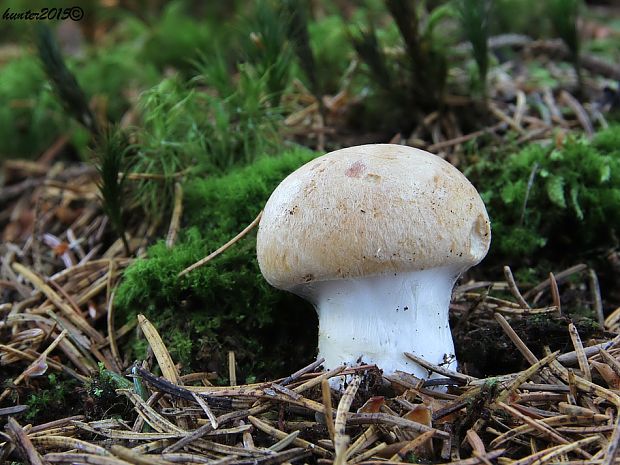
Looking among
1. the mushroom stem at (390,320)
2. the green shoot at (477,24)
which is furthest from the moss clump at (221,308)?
the green shoot at (477,24)

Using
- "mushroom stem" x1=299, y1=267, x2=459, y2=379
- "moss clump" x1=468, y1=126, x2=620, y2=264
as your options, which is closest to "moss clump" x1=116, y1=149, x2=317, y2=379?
"mushroom stem" x1=299, y1=267, x2=459, y2=379

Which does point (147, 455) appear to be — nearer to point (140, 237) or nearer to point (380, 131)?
point (140, 237)

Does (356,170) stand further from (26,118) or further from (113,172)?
(26,118)

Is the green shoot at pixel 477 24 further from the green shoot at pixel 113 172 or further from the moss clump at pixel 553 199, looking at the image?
the green shoot at pixel 113 172

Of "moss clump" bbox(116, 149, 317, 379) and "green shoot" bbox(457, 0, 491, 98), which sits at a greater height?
"green shoot" bbox(457, 0, 491, 98)

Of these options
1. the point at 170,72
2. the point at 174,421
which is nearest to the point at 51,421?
the point at 174,421

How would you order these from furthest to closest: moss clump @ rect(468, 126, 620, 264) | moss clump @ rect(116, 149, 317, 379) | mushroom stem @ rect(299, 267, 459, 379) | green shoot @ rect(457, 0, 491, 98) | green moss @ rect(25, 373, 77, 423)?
green shoot @ rect(457, 0, 491, 98) < moss clump @ rect(468, 126, 620, 264) < moss clump @ rect(116, 149, 317, 379) < green moss @ rect(25, 373, 77, 423) < mushroom stem @ rect(299, 267, 459, 379)

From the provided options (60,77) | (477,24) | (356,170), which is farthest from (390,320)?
(60,77)

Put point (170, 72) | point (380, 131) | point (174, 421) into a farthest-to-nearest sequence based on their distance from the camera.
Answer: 1. point (170, 72)
2. point (380, 131)
3. point (174, 421)

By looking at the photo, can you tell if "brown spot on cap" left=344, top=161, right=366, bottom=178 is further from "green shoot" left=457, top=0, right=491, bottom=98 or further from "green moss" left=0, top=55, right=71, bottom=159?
"green moss" left=0, top=55, right=71, bottom=159
